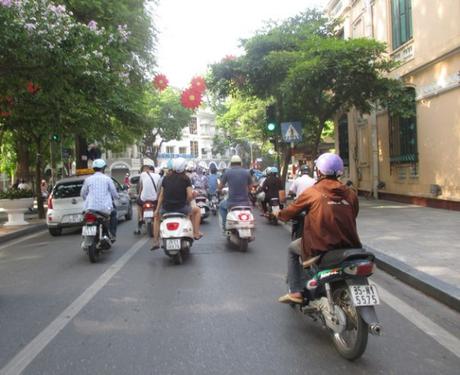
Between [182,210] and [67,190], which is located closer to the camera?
[182,210]

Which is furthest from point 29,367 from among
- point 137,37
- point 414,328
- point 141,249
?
point 137,37

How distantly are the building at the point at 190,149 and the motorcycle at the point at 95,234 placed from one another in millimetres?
55049

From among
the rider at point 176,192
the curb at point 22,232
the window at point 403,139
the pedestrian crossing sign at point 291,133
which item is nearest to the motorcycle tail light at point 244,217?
the rider at point 176,192

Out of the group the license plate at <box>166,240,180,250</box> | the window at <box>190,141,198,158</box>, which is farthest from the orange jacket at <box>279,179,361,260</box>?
the window at <box>190,141,198,158</box>

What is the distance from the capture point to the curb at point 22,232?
13094 mm

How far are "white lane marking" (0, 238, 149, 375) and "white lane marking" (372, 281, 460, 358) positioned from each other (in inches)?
135

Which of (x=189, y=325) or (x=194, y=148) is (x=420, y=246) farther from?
(x=194, y=148)

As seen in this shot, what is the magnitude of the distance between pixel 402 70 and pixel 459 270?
13.0m

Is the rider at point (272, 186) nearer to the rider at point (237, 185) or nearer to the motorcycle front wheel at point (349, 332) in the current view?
the rider at point (237, 185)


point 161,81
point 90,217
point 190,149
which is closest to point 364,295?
point 90,217

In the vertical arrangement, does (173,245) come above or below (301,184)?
below

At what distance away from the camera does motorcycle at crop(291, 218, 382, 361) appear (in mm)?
4004

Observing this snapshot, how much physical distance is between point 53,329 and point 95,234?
3.88m

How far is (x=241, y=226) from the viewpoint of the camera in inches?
384
